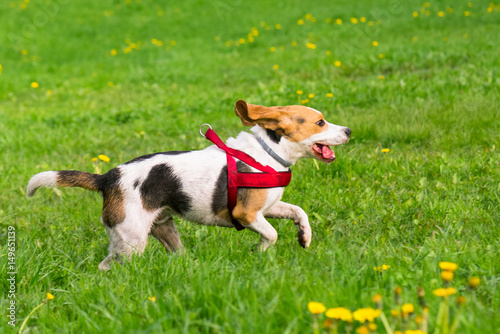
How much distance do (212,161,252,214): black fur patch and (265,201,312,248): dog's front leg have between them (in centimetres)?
34

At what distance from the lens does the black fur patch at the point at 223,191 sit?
3.59 metres

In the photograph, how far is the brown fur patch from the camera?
3.58 m

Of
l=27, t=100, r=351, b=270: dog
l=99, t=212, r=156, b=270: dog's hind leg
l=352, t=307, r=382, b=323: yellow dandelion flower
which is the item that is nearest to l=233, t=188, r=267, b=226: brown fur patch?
l=27, t=100, r=351, b=270: dog

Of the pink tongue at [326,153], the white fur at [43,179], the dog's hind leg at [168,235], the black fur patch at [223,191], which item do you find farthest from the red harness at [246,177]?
the white fur at [43,179]

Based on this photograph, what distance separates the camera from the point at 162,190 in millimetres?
3619

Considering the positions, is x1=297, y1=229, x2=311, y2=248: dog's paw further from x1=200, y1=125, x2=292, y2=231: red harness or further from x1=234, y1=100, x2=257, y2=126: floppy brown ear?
x1=234, y1=100, x2=257, y2=126: floppy brown ear

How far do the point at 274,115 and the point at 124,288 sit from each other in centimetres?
150

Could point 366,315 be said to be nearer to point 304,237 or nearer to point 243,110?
point 304,237

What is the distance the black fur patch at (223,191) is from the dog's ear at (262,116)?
0.30 meters

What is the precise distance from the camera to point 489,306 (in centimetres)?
255

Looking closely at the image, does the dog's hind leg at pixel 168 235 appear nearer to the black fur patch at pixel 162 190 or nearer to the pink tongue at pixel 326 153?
the black fur patch at pixel 162 190

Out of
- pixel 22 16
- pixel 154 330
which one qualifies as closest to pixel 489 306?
pixel 154 330

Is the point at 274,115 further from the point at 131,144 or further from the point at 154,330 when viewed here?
the point at 131,144

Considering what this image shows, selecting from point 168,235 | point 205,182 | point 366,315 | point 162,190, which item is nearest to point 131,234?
point 162,190
